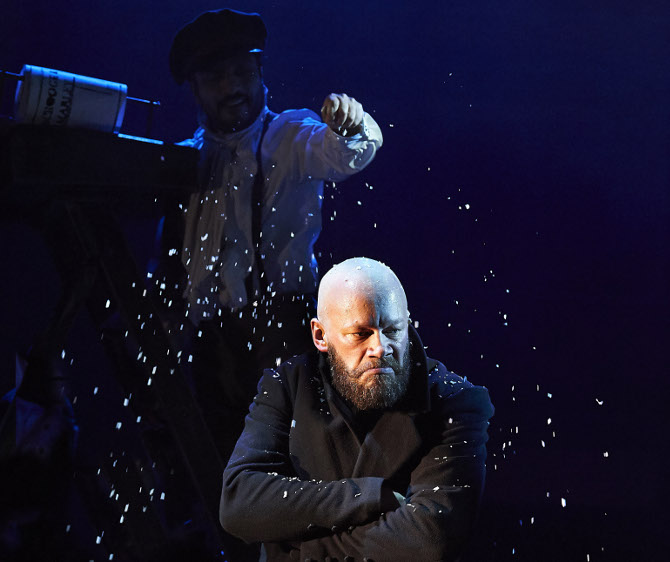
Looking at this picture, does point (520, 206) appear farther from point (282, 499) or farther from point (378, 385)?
point (282, 499)

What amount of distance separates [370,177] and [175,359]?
4.74 ft

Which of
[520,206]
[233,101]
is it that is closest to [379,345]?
[233,101]

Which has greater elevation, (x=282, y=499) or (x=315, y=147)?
(x=315, y=147)

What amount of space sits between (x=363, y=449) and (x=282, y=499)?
21 centimetres

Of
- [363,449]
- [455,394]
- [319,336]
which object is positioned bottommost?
[363,449]

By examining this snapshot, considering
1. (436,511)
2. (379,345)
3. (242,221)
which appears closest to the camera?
(436,511)

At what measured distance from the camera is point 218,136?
2.87m

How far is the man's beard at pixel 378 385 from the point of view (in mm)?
1551

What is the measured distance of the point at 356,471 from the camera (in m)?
1.55

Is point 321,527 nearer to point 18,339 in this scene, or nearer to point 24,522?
point 24,522

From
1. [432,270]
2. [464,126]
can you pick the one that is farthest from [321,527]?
[464,126]

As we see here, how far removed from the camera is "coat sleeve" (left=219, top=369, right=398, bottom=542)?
→ 145 cm

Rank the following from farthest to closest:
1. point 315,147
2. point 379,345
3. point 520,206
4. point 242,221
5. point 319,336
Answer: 1. point 520,206
2. point 242,221
3. point 315,147
4. point 319,336
5. point 379,345

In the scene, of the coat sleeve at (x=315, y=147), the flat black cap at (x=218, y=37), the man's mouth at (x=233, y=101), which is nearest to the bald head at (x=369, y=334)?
the coat sleeve at (x=315, y=147)
